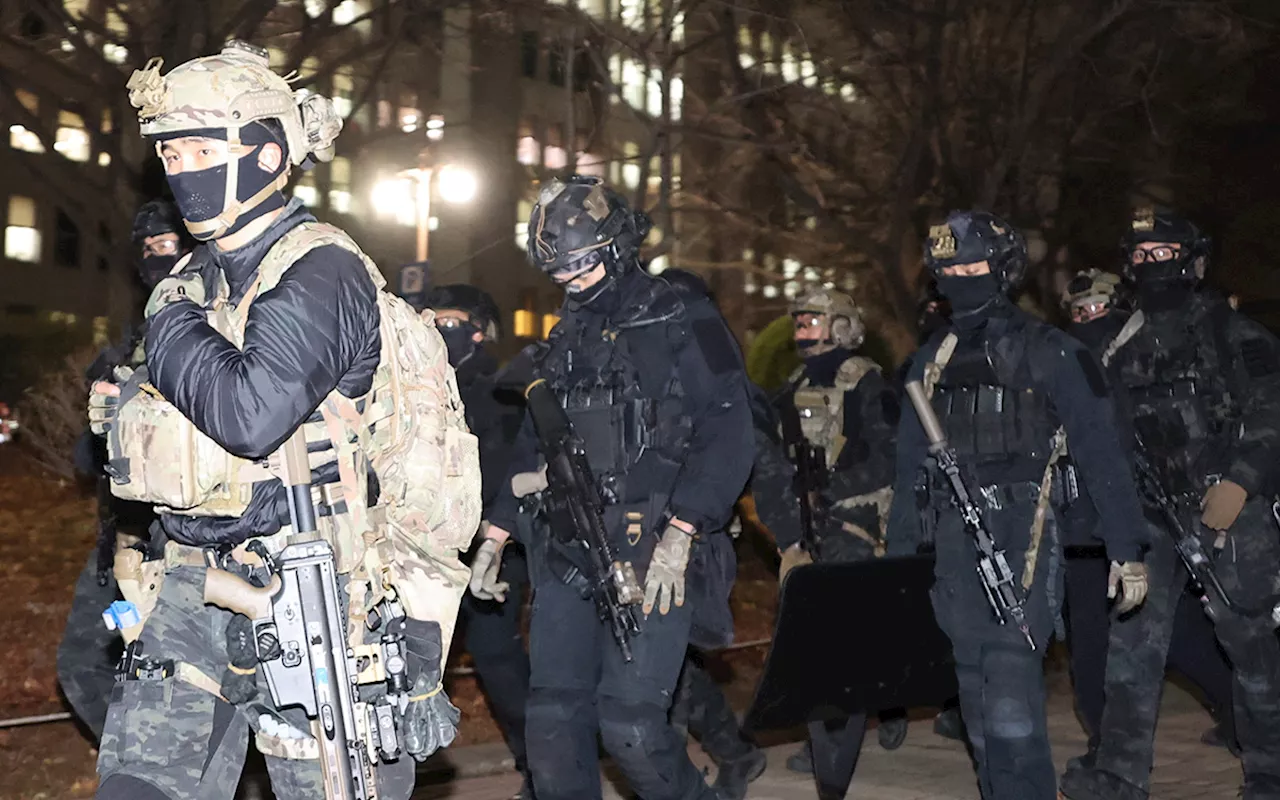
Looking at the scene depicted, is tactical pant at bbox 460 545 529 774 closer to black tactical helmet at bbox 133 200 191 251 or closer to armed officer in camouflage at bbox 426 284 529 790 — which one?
armed officer in camouflage at bbox 426 284 529 790

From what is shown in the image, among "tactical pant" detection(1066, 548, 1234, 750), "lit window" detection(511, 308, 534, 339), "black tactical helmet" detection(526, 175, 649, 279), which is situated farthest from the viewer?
"lit window" detection(511, 308, 534, 339)

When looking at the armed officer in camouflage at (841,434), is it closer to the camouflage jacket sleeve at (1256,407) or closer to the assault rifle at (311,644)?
the camouflage jacket sleeve at (1256,407)

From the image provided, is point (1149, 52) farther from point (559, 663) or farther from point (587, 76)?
point (559, 663)

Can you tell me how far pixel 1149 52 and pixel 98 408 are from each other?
52.2 feet

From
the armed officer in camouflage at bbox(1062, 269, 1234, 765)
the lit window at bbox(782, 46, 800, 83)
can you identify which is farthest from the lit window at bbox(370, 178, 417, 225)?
the armed officer in camouflage at bbox(1062, 269, 1234, 765)

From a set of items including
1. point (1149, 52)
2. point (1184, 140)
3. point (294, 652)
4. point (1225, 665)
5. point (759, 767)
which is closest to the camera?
point (294, 652)

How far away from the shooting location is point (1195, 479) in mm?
7359

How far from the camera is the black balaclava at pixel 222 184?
12.5ft

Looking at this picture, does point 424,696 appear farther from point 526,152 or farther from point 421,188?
point 526,152

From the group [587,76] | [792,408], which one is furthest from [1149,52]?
[792,408]

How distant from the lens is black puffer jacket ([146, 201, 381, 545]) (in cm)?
355

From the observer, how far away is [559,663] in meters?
5.59

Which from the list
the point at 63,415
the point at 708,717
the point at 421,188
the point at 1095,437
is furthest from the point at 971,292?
the point at 421,188

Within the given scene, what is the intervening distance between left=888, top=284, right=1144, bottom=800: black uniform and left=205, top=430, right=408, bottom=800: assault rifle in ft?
9.38
